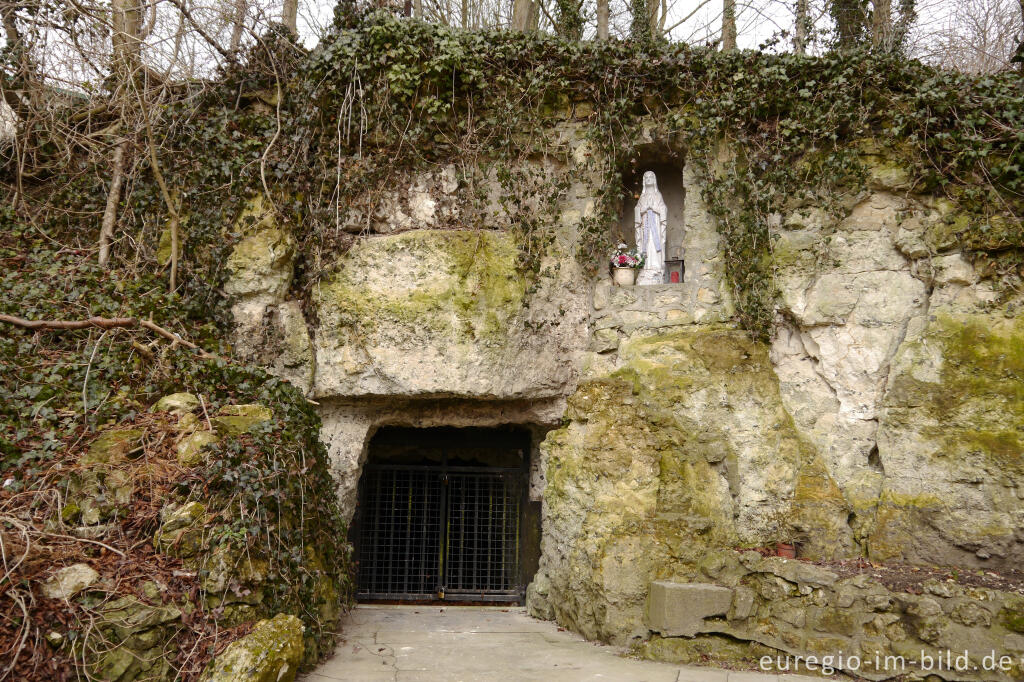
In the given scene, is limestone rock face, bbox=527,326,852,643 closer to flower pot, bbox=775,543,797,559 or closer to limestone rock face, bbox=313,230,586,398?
flower pot, bbox=775,543,797,559

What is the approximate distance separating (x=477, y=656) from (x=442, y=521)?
2.64m

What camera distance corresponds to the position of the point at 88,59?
628 cm

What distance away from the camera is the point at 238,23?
627 cm

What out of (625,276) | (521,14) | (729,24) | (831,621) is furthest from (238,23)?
(831,621)

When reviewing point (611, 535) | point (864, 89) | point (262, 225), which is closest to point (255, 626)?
point (611, 535)

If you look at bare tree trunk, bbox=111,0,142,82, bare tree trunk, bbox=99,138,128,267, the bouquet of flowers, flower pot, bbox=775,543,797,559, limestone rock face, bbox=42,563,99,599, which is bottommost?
flower pot, bbox=775,543,797,559

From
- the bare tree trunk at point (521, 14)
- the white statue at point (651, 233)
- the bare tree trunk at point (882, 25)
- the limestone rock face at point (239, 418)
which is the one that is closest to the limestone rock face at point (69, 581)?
the limestone rock face at point (239, 418)

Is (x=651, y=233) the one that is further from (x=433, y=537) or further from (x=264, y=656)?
(x=264, y=656)

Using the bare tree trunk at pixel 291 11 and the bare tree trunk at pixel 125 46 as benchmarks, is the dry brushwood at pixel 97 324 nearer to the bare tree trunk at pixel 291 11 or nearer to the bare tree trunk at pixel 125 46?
the bare tree trunk at pixel 125 46

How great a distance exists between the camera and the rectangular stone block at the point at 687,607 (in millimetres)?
5270

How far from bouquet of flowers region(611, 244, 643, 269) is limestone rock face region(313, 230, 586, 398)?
786mm

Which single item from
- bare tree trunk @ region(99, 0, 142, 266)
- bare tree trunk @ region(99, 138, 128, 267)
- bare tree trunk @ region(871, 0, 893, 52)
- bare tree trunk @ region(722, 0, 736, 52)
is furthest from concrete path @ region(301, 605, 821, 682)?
bare tree trunk @ region(722, 0, 736, 52)

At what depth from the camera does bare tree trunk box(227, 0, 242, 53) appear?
649cm

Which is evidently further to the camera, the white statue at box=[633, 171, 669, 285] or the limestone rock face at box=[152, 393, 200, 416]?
the white statue at box=[633, 171, 669, 285]
